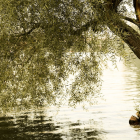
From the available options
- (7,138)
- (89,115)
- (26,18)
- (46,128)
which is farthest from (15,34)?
(89,115)

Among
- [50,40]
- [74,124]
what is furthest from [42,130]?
[50,40]

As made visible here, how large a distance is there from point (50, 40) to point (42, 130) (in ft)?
22.7

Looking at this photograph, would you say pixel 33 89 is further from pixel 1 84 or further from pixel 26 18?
pixel 26 18

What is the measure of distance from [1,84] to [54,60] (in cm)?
202

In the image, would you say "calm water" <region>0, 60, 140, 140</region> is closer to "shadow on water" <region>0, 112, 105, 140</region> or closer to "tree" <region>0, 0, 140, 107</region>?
"shadow on water" <region>0, 112, 105, 140</region>

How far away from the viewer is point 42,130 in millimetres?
16281

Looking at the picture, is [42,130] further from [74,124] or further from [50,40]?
[50,40]

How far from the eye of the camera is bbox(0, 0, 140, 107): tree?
1048 centimetres

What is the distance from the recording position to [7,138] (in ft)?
49.5

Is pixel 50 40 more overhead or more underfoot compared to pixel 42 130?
more overhead

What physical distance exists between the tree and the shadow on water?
12.2ft

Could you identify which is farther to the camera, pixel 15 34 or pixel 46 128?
pixel 46 128

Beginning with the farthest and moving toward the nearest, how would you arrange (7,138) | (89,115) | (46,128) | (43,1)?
(89,115), (46,128), (7,138), (43,1)

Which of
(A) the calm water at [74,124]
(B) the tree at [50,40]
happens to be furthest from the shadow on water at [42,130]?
(B) the tree at [50,40]
